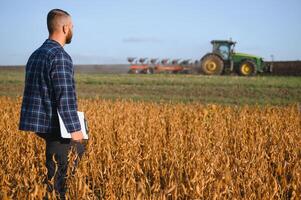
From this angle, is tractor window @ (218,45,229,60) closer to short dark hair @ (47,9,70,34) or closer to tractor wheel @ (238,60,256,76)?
tractor wheel @ (238,60,256,76)

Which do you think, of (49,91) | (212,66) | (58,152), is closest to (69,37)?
(49,91)

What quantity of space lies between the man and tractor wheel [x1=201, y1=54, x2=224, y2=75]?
729 inches

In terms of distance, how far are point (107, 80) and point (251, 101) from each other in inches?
270

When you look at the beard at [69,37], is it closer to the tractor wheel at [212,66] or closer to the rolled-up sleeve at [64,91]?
the rolled-up sleeve at [64,91]

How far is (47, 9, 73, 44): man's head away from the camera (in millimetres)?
3158

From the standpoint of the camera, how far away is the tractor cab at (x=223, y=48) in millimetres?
22141

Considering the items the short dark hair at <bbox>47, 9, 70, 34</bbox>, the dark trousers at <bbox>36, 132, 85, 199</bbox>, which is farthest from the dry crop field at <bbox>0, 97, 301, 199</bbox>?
the short dark hair at <bbox>47, 9, 70, 34</bbox>

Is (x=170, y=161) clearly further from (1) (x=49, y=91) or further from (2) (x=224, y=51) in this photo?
(2) (x=224, y=51)

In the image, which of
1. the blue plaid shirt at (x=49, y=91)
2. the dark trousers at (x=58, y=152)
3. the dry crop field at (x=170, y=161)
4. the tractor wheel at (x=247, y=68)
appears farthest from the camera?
the tractor wheel at (x=247, y=68)

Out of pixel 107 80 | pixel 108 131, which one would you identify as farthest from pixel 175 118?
pixel 107 80

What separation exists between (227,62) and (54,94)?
19574 mm

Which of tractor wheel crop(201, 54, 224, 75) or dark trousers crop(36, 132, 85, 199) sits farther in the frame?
tractor wheel crop(201, 54, 224, 75)

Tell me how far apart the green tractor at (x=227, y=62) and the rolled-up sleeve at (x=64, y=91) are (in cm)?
1865

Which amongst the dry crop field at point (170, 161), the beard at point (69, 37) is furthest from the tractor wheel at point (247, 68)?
the beard at point (69, 37)
